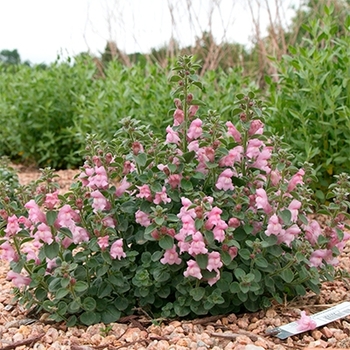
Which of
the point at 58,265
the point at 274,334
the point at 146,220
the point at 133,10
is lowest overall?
the point at 274,334

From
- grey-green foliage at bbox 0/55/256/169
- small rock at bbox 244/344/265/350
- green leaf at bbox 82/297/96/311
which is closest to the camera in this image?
small rock at bbox 244/344/265/350

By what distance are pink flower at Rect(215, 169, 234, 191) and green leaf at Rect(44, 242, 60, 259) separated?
61cm

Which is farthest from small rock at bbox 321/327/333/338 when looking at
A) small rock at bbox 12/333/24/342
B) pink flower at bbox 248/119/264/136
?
small rock at bbox 12/333/24/342

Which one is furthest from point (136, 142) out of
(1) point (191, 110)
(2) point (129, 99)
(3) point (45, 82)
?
(3) point (45, 82)

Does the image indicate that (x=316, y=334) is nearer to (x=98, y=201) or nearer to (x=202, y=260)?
(x=202, y=260)

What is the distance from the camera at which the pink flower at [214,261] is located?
1930 millimetres

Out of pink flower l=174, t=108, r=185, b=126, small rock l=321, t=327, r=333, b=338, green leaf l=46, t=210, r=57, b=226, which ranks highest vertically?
pink flower l=174, t=108, r=185, b=126

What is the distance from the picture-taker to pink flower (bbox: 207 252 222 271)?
76.0 inches

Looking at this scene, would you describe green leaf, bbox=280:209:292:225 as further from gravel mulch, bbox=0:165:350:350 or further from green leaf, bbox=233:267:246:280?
gravel mulch, bbox=0:165:350:350

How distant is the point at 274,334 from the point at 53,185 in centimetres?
93

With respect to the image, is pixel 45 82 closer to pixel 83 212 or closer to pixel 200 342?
pixel 83 212

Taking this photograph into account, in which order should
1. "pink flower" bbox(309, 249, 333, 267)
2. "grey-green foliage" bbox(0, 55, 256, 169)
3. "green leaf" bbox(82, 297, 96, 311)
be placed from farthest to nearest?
"grey-green foliage" bbox(0, 55, 256, 169) → "pink flower" bbox(309, 249, 333, 267) → "green leaf" bbox(82, 297, 96, 311)

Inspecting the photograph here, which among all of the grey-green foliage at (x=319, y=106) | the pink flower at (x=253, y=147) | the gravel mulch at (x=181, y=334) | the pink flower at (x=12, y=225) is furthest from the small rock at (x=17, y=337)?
the grey-green foliage at (x=319, y=106)

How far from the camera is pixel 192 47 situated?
777cm
